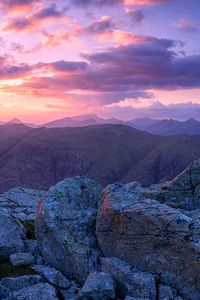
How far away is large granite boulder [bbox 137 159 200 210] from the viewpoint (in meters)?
29.2

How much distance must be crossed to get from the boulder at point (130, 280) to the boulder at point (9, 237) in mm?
6303

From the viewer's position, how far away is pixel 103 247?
24.1 meters

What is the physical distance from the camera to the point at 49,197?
26.9 metres

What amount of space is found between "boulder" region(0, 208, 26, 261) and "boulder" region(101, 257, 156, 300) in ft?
20.7

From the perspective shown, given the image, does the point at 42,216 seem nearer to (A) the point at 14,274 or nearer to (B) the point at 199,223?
(A) the point at 14,274

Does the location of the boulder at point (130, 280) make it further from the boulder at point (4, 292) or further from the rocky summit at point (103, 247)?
the boulder at point (4, 292)

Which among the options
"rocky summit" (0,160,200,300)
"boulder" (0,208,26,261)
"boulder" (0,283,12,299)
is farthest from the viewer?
"boulder" (0,208,26,261)

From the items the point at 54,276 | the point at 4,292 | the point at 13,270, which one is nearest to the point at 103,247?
the point at 54,276

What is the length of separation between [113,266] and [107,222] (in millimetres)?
2992

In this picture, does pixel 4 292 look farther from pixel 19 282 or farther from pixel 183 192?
pixel 183 192

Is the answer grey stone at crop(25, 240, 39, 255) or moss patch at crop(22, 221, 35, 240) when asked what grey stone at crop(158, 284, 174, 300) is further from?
moss patch at crop(22, 221, 35, 240)

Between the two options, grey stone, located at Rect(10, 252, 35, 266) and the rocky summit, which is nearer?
the rocky summit

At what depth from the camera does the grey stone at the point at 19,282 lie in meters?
20.8

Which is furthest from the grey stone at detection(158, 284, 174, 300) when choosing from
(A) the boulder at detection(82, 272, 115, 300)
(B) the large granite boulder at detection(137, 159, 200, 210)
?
(B) the large granite boulder at detection(137, 159, 200, 210)
